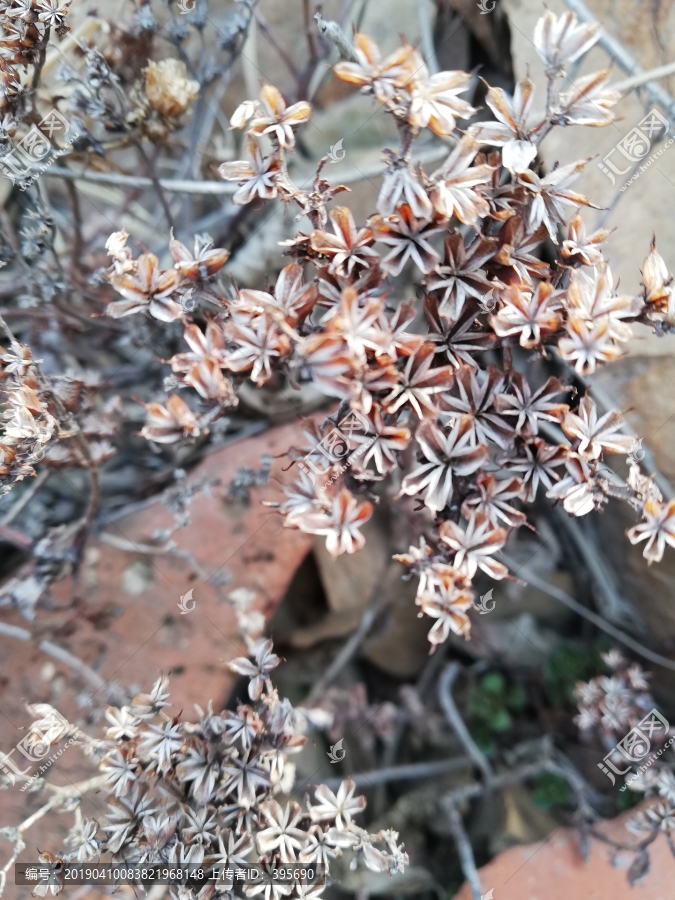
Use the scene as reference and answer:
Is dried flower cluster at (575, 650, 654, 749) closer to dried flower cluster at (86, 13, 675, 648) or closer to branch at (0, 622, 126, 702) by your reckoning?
dried flower cluster at (86, 13, 675, 648)

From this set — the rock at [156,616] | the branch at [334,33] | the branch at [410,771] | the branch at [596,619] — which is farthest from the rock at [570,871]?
the branch at [334,33]

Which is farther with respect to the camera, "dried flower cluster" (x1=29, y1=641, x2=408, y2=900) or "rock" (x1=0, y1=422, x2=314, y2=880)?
"rock" (x1=0, y1=422, x2=314, y2=880)

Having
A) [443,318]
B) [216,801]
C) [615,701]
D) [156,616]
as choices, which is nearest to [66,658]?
[156,616]

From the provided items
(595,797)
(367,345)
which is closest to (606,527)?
(595,797)

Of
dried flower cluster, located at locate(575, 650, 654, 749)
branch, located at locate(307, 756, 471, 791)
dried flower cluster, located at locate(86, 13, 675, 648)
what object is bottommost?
branch, located at locate(307, 756, 471, 791)

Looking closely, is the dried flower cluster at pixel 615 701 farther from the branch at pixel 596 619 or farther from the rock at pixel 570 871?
the rock at pixel 570 871

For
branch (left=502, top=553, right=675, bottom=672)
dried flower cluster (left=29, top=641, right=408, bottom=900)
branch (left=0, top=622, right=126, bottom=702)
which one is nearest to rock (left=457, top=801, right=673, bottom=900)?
branch (left=502, top=553, right=675, bottom=672)

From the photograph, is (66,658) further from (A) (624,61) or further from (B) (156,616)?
(A) (624,61)
